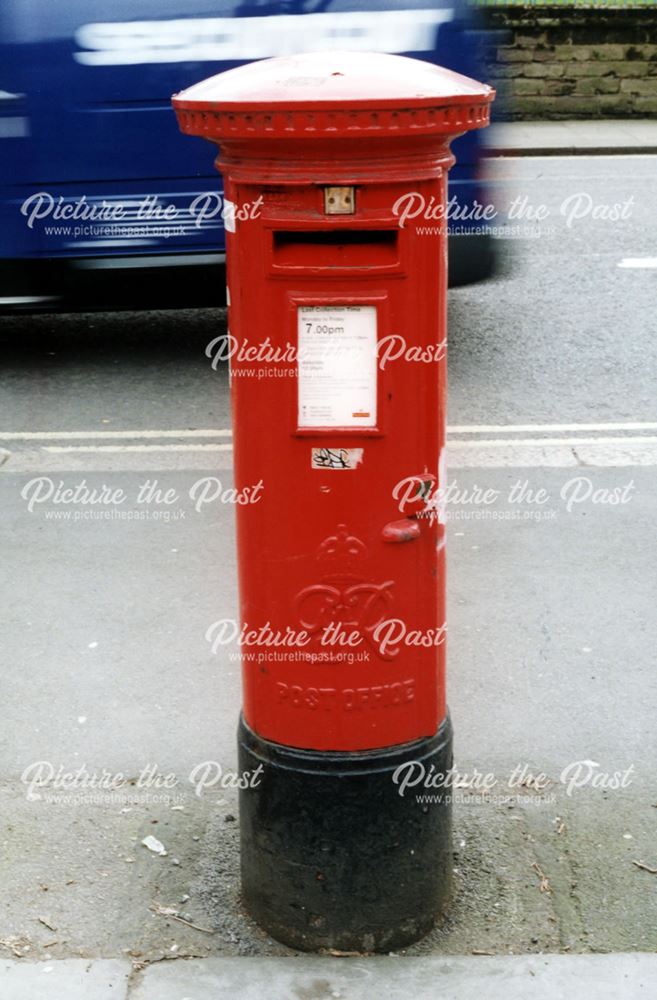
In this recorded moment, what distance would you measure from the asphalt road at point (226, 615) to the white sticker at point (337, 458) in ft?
4.12

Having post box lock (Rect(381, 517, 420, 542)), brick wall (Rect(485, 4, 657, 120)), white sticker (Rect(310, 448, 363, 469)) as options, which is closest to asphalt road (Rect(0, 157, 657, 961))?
post box lock (Rect(381, 517, 420, 542))

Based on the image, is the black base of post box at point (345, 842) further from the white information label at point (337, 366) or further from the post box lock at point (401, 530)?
the white information label at point (337, 366)

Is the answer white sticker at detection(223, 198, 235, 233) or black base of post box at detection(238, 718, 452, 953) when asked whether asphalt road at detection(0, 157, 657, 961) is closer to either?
black base of post box at detection(238, 718, 452, 953)

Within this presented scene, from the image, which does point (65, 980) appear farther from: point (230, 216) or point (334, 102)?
point (334, 102)

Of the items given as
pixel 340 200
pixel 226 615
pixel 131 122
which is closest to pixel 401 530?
pixel 340 200

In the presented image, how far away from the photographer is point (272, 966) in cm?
324

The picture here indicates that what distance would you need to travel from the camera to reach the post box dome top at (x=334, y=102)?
2695 mm

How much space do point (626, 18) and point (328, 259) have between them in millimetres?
18214

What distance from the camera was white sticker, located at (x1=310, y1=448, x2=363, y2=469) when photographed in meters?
2.99

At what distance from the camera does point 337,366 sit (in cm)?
294

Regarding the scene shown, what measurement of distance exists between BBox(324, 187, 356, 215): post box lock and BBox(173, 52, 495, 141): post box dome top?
0.44ft

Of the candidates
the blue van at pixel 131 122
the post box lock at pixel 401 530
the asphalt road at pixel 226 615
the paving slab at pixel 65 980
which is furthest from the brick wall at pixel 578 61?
the paving slab at pixel 65 980

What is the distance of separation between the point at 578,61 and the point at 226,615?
54.4 ft

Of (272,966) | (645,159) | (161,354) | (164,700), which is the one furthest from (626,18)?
(272,966)
